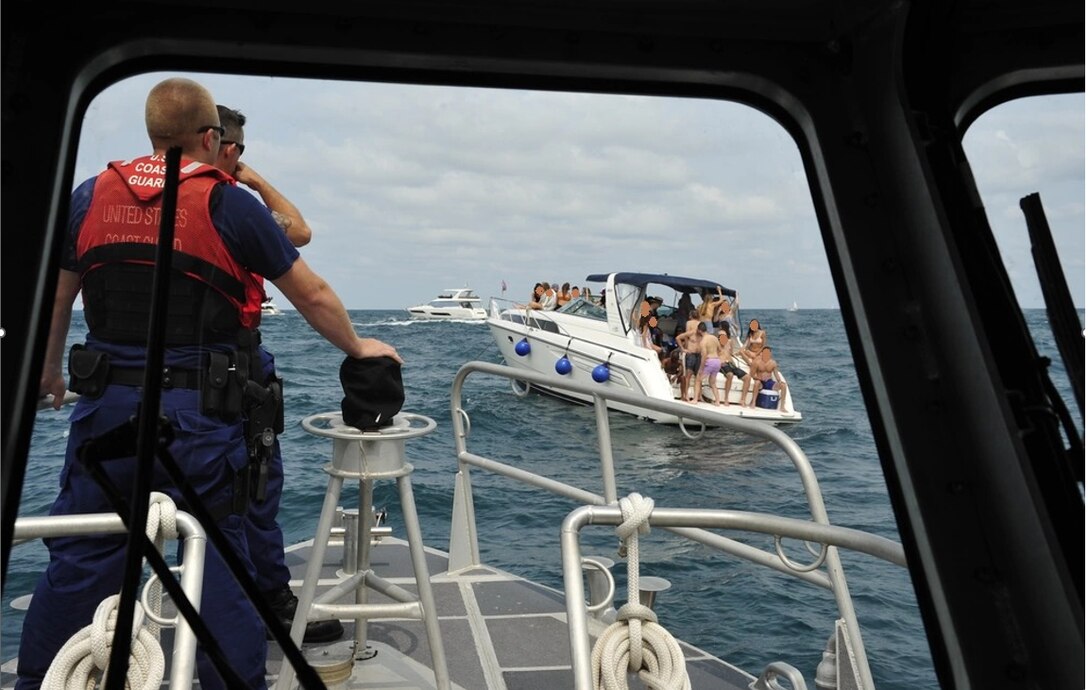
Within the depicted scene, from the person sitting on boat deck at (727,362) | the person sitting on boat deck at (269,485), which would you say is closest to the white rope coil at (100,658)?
the person sitting on boat deck at (269,485)

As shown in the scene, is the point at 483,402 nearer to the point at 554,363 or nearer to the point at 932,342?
the point at 554,363

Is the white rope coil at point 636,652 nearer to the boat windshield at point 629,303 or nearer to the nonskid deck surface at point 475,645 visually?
the nonskid deck surface at point 475,645

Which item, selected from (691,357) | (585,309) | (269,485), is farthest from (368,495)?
(585,309)

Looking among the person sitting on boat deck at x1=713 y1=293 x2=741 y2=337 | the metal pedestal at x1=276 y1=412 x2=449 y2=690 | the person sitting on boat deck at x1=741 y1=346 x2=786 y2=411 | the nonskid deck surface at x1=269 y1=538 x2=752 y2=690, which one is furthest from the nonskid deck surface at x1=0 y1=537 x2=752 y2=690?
the person sitting on boat deck at x1=741 y1=346 x2=786 y2=411

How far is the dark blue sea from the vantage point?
1.63m

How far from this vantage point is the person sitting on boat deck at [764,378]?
728 inches

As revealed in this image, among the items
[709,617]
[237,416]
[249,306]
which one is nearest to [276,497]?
[237,416]

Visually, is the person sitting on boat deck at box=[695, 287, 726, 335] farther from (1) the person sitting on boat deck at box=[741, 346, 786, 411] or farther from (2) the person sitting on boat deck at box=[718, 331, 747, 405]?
(1) the person sitting on boat deck at box=[741, 346, 786, 411]

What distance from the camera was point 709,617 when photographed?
6879 mm

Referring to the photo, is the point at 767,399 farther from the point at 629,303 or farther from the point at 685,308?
the point at 629,303

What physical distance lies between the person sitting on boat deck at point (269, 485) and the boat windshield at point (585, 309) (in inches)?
685

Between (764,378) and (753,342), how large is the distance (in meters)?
0.74

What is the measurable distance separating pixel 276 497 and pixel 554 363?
17744 millimetres

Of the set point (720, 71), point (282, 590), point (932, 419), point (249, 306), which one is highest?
point (720, 71)
